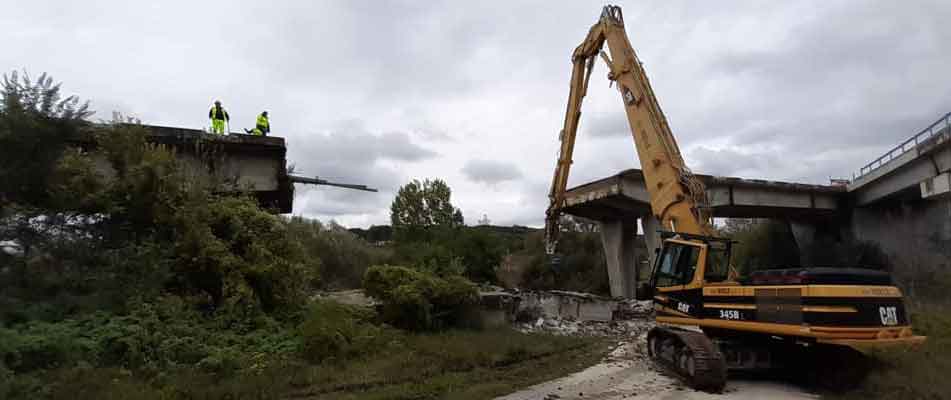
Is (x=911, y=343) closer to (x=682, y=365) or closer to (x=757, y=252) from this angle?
(x=682, y=365)

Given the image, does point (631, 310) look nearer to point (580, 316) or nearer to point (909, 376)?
point (580, 316)

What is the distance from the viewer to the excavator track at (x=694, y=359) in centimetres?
933

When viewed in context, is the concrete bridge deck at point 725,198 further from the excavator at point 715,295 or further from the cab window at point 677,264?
the cab window at point 677,264

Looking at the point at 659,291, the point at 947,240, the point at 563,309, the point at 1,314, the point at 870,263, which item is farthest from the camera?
the point at 870,263

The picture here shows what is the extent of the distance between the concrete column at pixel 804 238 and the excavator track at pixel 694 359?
1189 inches

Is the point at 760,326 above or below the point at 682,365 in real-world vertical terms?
above

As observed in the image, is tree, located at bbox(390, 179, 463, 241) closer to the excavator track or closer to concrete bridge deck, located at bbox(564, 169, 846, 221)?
concrete bridge deck, located at bbox(564, 169, 846, 221)

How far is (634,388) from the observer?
9.70 meters

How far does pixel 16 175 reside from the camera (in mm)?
9117

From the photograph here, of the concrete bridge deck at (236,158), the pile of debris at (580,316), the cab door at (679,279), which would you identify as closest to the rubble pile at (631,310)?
the pile of debris at (580,316)

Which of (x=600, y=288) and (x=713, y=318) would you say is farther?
(x=600, y=288)

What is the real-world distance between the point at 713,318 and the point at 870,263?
94.4 ft

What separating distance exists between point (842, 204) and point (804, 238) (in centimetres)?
549

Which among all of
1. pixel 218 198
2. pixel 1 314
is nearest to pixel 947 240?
pixel 218 198
